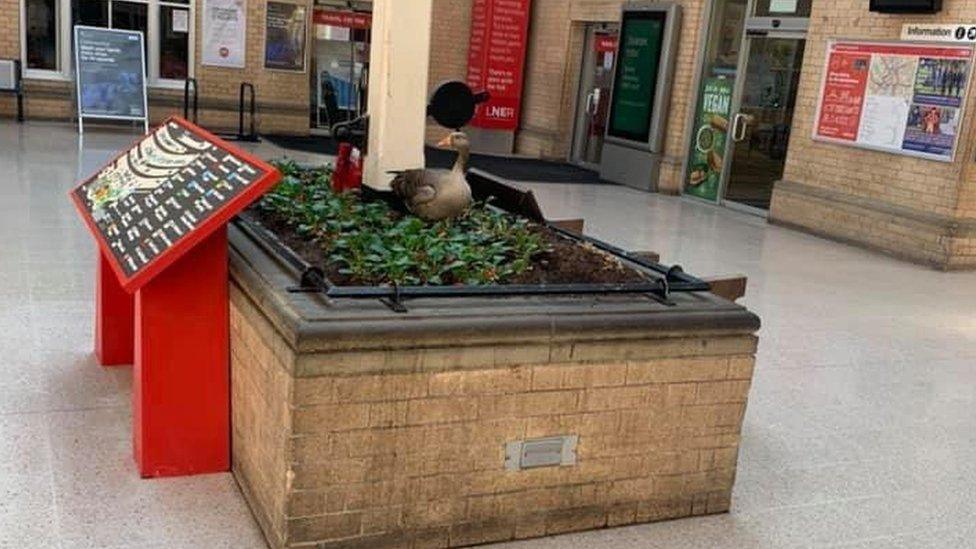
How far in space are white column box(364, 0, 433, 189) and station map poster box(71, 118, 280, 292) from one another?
96 centimetres

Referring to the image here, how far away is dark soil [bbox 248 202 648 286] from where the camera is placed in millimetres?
3398

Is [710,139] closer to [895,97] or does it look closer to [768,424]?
[895,97]

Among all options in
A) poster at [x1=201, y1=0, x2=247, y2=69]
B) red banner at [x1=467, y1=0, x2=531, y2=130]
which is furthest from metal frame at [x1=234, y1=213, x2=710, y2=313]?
red banner at [x1=467, y1=0, x2=531, y2=130]

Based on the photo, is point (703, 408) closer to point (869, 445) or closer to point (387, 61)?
point (869, 445)

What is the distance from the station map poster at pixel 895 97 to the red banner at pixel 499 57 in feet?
20.9

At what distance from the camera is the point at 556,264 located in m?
3.67

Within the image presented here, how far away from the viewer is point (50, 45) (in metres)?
13.1

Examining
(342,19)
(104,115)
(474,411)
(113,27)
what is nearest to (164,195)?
(474,411)

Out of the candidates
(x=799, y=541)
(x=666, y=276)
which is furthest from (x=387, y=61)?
(x=799, y=541)

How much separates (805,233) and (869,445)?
606cm

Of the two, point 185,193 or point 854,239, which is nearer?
point 185,193

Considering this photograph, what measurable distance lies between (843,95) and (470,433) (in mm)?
7778

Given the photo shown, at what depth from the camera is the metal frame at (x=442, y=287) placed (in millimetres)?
2809

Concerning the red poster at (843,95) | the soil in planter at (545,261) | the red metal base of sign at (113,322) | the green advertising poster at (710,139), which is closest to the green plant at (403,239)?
the soil in planter at (545,261)
